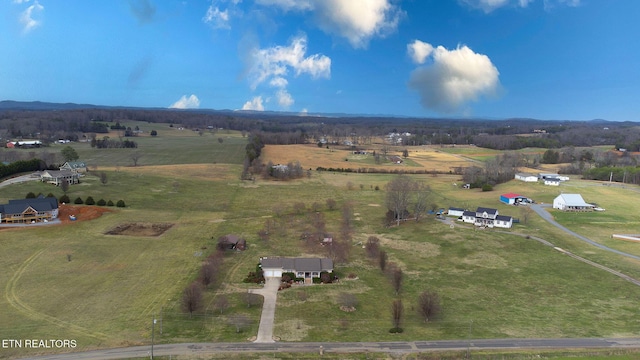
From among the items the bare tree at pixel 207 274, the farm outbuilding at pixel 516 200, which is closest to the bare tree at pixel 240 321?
the bare tree at pixel 207 274

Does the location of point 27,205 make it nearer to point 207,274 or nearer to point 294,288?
point 207,274

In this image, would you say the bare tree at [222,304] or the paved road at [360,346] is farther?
the bare tree at [222,304]

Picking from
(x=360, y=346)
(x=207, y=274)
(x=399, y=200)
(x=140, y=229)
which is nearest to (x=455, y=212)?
(x=399, y=200)

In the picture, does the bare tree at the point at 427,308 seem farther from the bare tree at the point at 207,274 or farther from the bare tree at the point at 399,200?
the bare tree at the point at 399,200

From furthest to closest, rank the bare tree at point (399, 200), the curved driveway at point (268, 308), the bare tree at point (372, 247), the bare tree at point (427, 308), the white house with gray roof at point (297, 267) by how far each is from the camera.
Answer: the bare tree at point (399, 200) → the bare tree at point (372, 247) → the white house with gray roof at point (297, 267) → the bare tree at point (427, 308) → the curved driveway at point (268, 308)

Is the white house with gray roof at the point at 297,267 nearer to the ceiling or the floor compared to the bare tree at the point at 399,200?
nearer to the floor

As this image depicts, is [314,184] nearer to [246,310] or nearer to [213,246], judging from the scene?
[213,246]
